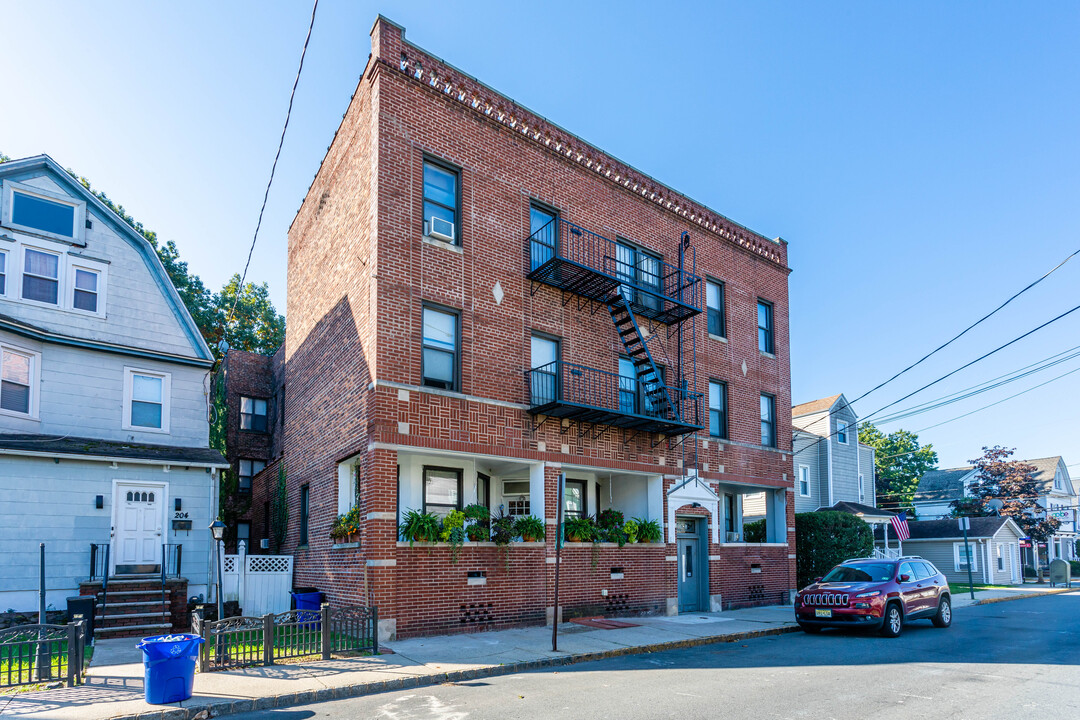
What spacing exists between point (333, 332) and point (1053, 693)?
1528 cm

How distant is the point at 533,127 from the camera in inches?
750

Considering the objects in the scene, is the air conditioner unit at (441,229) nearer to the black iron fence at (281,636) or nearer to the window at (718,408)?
the black iron fence at (281,636)

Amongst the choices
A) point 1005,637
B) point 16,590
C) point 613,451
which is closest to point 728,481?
point 613,451

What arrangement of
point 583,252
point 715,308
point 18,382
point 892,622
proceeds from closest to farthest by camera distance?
1. point 892,622
2. point 18,382
3. point 583,252
4. point 715,308

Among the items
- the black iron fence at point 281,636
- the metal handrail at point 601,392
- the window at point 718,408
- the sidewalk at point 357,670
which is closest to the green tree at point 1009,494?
the window at point 718,408

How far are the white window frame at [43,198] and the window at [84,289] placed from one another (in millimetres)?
738

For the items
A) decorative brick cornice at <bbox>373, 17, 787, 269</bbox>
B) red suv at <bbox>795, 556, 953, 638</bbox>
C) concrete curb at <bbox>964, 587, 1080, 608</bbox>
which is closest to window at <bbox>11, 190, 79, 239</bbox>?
decorative brick cornice at <bbox>373, 17, 787, 269</bbox>

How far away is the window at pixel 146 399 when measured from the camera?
18922 millimetres

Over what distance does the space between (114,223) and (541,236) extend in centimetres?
1104

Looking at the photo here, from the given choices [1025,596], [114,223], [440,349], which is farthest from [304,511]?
[1025,596]

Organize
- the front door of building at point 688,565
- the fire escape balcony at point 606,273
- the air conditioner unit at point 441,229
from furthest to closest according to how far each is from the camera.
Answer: the front door of building at point 688,565 → the fire escape balcony at point 606,273 → the air conditioner unit at point 441,229

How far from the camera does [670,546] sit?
19.9 metres

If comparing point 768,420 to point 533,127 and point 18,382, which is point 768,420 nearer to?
point 533,127

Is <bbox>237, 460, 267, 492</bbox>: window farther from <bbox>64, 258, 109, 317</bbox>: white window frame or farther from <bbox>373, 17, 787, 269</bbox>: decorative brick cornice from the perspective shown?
<bbox>373, 17, 787, 269</bbox>: decorative brick cornice
